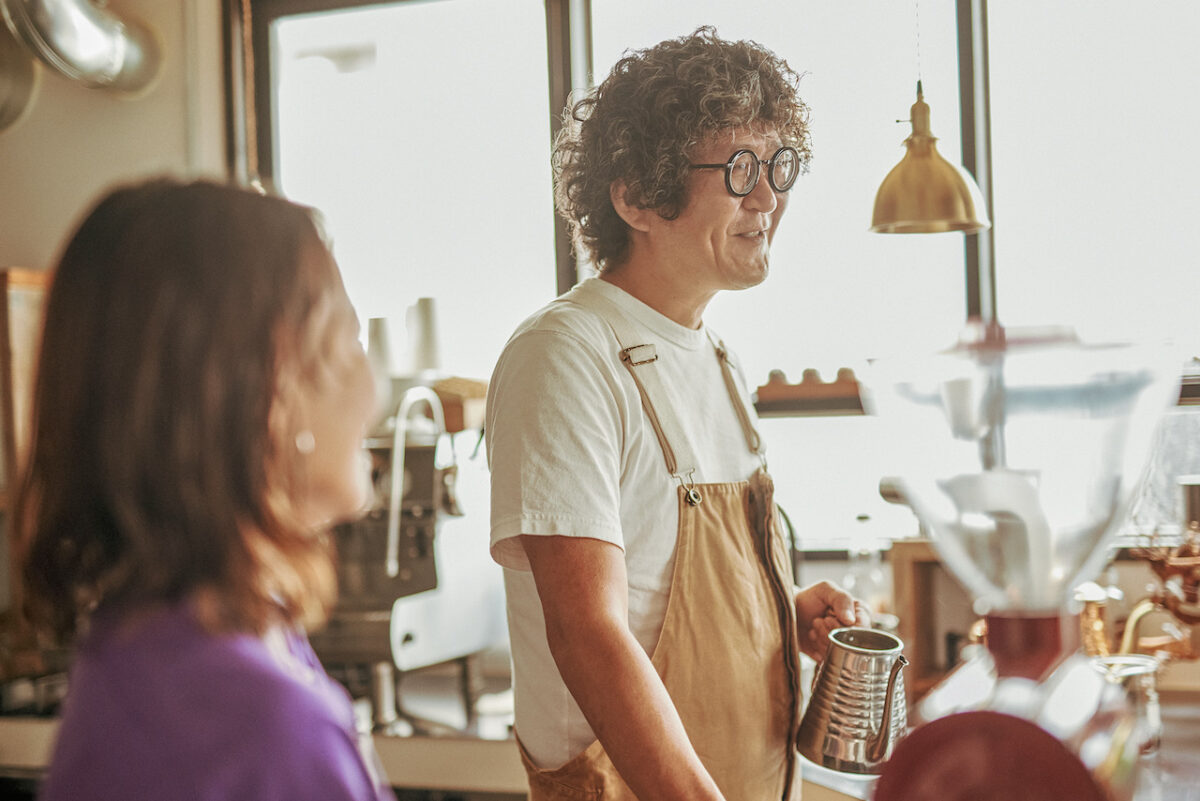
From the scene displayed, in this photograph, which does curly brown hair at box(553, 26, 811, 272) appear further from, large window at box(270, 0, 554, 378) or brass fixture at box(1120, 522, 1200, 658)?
large window at box(270, 0, 554, 378)

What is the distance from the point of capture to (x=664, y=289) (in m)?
1.38

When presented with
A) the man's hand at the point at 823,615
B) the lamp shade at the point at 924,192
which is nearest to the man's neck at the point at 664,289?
the man's hand at the point at 823,615

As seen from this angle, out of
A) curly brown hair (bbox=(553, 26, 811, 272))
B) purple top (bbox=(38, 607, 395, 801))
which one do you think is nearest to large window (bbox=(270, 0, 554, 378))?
curly brown hair (bbox=(553, 26, 811, 272))

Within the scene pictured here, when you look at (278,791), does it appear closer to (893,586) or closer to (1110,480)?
(1110,480)

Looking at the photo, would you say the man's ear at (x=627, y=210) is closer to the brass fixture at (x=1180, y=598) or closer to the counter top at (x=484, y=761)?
the counter top at (x=484, y=761)

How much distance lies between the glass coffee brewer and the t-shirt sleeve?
0.49m

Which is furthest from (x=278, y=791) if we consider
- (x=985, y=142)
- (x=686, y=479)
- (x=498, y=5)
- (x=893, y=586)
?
(x=498, y=5)

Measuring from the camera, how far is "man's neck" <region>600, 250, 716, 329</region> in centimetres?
138

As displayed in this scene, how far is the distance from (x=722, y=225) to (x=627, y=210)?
120 millimetres

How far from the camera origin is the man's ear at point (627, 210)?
→ 1.39 meters

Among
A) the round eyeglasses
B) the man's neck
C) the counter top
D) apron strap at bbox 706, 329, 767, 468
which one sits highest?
the round eyeglasses

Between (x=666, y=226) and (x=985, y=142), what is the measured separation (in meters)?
1.83

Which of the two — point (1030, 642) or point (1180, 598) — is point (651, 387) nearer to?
point (1030, 642)

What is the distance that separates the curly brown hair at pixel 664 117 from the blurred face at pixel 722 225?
0.02 meters
